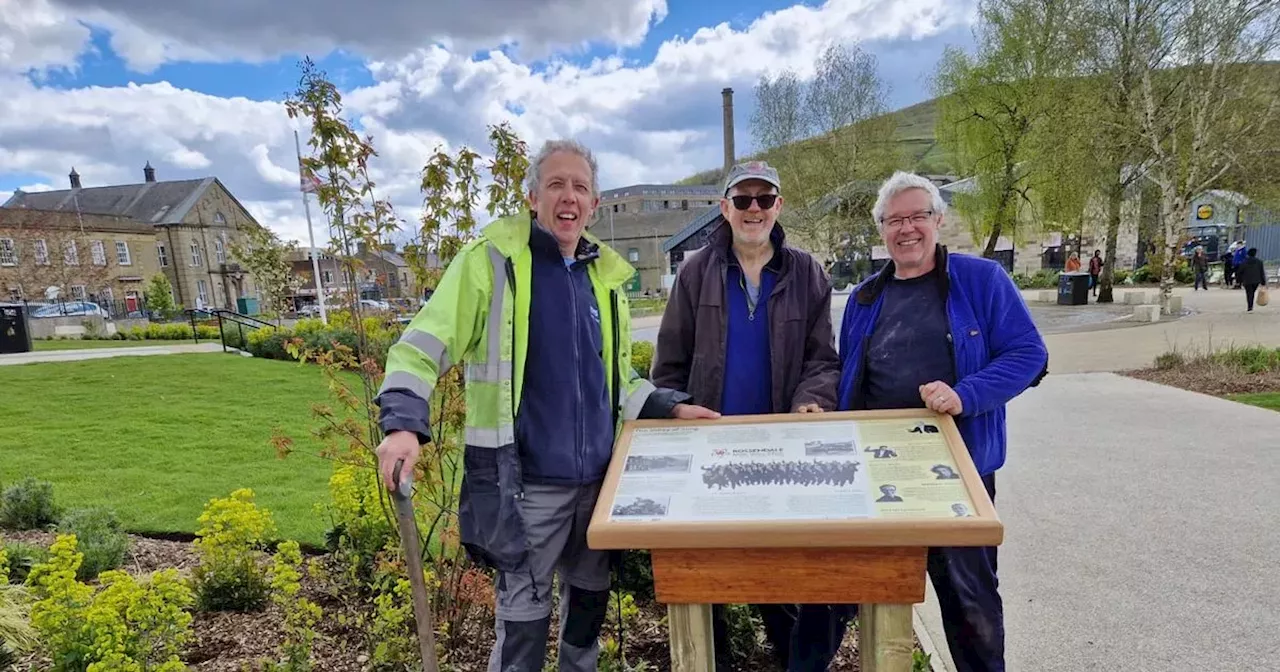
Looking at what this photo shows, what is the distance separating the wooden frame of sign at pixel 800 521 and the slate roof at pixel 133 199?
5997 centimetres

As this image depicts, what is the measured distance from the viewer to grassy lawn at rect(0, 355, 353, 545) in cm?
521

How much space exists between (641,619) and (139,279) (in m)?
58.1

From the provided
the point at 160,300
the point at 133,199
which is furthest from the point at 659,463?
the point at 133,199

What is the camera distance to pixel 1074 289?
20953 mm

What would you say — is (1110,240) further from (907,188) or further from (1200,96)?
(907,188)

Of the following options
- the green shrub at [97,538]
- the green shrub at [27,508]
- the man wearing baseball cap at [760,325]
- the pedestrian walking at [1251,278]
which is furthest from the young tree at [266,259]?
the pedestrian walking at [1251,278]

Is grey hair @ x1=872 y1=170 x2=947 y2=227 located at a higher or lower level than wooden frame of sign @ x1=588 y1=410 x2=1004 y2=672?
higher

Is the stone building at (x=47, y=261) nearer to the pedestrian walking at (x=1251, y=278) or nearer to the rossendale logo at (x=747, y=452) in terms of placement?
the rossendale logo at (x=747, y=452)

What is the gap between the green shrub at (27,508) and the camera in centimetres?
462

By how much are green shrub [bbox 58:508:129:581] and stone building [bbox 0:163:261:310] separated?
50063 mm

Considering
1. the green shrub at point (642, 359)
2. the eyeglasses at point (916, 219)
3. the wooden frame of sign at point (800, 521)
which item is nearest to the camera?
the wooden frame of sign at point (800, 521)

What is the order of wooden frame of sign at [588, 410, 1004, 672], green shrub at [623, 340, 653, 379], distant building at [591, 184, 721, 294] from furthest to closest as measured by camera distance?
distant building at [591, 184, 721, 294] < green shrub at [623, 340, 653, 379] < wooden frame of sign at [588, 410, 1004, 672]

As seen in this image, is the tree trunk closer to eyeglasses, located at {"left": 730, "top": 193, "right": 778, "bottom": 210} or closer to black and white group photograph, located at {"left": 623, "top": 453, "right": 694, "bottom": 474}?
eyeglasses, located at {"left": 730, "top": 193, "right": 778, "bottom": 210}

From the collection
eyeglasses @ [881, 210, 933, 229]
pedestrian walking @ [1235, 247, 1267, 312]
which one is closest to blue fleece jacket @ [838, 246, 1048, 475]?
eyeglasses @ [881, 210, 933, 229]
